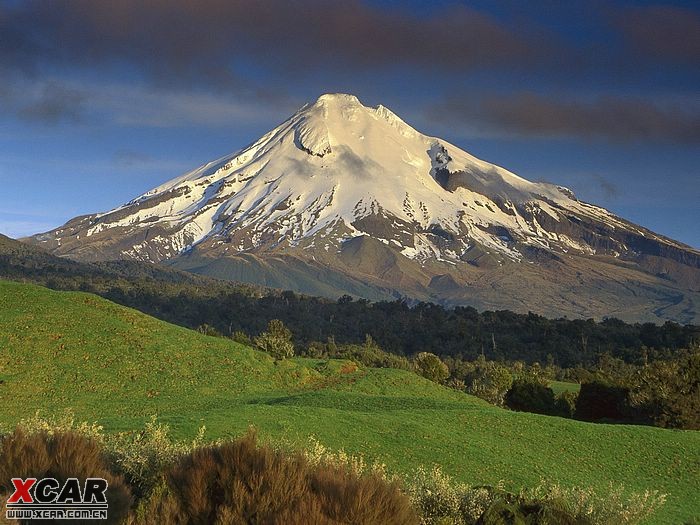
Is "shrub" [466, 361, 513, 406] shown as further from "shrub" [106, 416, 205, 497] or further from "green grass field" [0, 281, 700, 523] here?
"shrub" [106, 416, 205, 497]

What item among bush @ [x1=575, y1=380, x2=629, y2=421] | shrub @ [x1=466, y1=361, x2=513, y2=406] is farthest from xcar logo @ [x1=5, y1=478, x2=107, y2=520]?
shrub @ [x1=466, y1=361, x2=513, y2=406]

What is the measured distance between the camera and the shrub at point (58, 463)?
7.95 metres

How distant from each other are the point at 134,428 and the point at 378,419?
27.5ft

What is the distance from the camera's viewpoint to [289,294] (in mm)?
173125

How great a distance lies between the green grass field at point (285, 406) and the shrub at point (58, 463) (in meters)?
9.98

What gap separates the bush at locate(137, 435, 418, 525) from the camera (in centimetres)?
677

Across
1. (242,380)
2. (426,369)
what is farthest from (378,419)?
(426,369)

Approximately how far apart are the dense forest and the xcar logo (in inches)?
3579

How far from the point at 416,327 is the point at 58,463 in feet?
423

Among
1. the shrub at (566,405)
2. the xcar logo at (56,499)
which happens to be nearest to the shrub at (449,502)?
the xcar logo at (56,499)

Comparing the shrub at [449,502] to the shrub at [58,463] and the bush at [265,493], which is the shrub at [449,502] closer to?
the bush at [265,493]

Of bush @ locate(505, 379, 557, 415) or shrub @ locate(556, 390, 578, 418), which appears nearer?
shrub @ locate(556, 390, 578, 418)

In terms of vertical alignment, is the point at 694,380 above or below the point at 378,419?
above

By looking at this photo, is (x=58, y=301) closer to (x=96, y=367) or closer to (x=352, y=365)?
(x=96, y=367)
